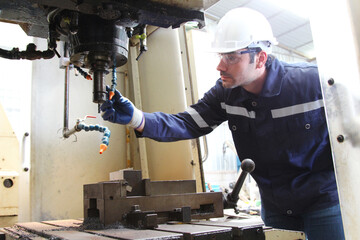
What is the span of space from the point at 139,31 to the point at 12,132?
39.2 inches

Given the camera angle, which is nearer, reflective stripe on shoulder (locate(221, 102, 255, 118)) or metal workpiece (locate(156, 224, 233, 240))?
metal workpiece (locate(156, 224, 233, 240))

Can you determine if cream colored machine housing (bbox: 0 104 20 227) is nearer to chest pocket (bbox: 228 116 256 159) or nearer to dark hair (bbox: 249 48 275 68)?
chest pocket (bbox: 228 116 256 159)

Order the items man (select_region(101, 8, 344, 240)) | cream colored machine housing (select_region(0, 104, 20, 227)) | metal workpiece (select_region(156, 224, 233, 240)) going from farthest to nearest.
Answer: cream colored machine housing (select_region(0, 104, 20, 227))
man (select_region(101, 8, 344, 240))
metal workpiece (select_region(156, 224, 233, 240))

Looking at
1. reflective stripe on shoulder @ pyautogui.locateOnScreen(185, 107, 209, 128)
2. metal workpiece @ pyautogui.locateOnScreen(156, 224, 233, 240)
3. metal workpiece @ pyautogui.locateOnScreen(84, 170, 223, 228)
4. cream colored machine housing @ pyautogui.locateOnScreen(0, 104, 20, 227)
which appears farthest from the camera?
cream colored machine housing @ pyautogui.locateOnScreen(0, 104, 20, 227)

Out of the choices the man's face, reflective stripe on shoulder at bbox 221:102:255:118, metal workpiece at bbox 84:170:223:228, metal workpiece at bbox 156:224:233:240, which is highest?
the man's face

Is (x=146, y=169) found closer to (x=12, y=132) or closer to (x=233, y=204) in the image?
(x=12, y=132)

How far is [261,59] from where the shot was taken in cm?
133

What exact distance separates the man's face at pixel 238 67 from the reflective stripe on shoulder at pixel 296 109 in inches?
6.6

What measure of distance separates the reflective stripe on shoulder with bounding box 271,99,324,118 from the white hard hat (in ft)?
0.84

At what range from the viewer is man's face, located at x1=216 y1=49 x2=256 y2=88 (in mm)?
1304

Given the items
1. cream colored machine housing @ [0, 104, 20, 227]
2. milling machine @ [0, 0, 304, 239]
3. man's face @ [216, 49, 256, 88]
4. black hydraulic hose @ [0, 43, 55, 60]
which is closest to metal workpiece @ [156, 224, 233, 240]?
milling machine @ [0, 0, 304, 239]

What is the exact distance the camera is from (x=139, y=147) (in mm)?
2258

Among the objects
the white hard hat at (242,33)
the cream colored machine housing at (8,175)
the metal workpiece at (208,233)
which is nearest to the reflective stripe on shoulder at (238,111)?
the white hard hat at (242,33)

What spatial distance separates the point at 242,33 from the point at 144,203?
2.44 feet
